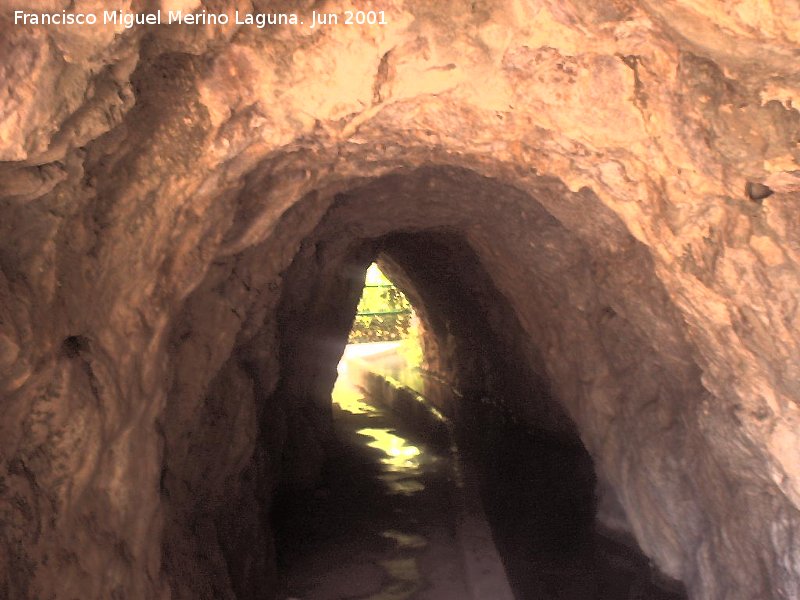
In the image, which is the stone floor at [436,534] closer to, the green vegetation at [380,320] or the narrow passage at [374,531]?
the narrow passage at [374,531]

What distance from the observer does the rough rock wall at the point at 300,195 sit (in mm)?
2250

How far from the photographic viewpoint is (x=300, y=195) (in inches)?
153

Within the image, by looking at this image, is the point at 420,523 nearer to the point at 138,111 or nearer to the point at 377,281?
the point at 138,111

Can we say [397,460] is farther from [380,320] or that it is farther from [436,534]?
[380,320]

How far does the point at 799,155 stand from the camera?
2232mm

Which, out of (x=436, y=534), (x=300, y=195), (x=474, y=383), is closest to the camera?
(x=300, y=195)

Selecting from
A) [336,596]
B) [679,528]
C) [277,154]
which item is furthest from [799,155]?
[336,596]

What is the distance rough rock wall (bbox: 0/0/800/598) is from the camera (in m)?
2.25

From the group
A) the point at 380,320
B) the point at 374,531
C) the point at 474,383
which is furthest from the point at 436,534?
the point at 380,320

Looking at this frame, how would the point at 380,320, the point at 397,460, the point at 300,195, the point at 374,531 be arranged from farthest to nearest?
1. the point at 380,320
2. the point at 397,460
3. the point at 374,531
4. the point at 300,195

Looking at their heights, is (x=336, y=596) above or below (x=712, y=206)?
below

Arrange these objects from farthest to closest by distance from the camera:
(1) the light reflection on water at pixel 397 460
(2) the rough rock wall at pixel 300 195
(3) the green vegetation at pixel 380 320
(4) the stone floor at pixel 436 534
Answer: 1. (3) the green vegetation at pixel 380 320
2. (1) the light reflection on water at pixel 397 460
3. (4) the stone floor at pixel 436 534
4. (2) the rough rock wall at pixel 300 195

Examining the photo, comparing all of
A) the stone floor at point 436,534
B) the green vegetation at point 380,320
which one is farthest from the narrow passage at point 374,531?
the green vegetation at point 380,320

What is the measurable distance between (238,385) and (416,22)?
301 centimetres
